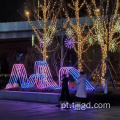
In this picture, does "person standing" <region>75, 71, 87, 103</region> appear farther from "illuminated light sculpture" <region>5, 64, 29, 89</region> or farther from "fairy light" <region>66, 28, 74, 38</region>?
"fairy light" <region>66, 28, 74, 38</region>

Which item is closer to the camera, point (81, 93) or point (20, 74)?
point (81, 93)

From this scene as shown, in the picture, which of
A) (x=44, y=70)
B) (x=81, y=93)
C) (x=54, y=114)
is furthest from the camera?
(x=44, y=70)

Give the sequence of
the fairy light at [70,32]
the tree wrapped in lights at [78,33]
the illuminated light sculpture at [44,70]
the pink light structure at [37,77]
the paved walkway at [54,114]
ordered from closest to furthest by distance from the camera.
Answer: the paved walkway at [54,114] < the pink light structure at [37,77] < the illuminated light sculpture at [44,70] < the tree wrapped in lights at [78,33] < the fairy light at [70,32]

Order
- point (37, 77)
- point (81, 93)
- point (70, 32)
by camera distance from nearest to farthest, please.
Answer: point (81, 93) < point (37, 77) < point (70, 32)

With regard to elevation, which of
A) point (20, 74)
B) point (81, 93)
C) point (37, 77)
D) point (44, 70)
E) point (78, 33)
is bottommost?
point (81, 93)

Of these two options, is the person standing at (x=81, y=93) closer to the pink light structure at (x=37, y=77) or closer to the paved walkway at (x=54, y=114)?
the paved walkway at (x=54, y=114)

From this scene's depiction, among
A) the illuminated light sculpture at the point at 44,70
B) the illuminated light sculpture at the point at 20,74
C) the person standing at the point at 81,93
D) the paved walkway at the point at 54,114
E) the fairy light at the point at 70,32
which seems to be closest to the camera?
the paved walkway at the point at 54,114

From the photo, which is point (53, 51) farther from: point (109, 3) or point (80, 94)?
point (80, 94)

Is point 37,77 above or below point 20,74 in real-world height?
below

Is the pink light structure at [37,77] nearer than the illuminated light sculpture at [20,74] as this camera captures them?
Yes

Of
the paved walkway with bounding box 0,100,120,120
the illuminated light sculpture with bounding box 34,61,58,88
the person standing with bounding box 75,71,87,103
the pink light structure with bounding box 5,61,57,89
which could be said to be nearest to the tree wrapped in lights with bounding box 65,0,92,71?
the illuminated light sculpture with bounding box 34,61,58,88

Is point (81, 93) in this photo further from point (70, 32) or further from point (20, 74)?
point (70, 32)

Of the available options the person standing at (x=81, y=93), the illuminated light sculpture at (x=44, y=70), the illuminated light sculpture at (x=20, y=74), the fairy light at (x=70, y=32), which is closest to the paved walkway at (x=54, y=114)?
the person standing at (x=81, y=93)

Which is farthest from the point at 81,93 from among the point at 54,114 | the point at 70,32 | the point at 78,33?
the point at 70,32
